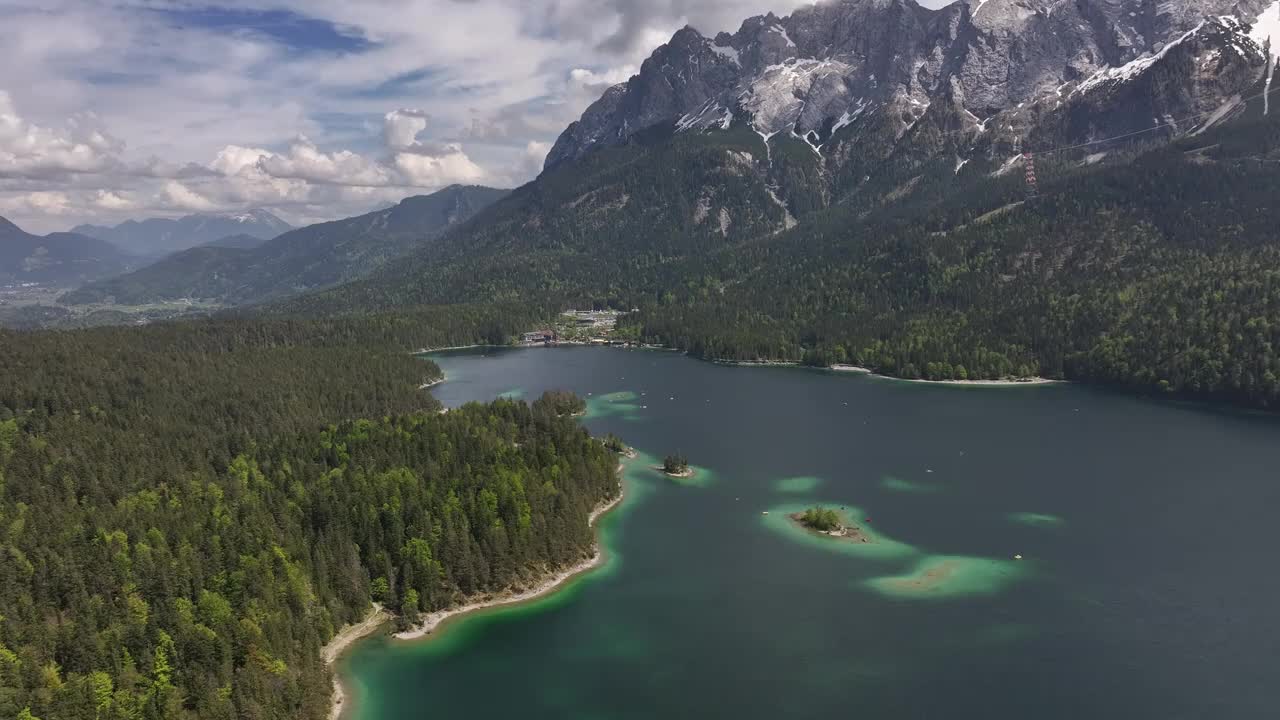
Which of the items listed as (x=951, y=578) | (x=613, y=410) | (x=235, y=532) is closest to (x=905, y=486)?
(x=951, y=578)

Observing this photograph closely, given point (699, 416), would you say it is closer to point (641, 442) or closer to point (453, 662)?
point (641, 442)

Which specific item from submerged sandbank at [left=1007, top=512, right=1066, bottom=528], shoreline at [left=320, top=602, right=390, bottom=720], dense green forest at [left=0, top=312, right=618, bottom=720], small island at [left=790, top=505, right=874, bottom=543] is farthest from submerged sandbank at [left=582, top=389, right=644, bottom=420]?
shoreline at [left=320, top=602, right=390, bottom=720]

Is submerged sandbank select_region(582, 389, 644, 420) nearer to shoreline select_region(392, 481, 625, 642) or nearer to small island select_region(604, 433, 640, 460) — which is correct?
small island select_region(604, 433, 640, 460)

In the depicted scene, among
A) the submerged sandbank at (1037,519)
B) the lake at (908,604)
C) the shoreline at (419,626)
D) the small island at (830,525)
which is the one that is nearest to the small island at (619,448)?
the lake at (908,604)

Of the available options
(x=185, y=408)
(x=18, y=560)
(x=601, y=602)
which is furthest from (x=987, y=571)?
(x=185, y=408)

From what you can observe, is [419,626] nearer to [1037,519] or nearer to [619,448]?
[619,448]
